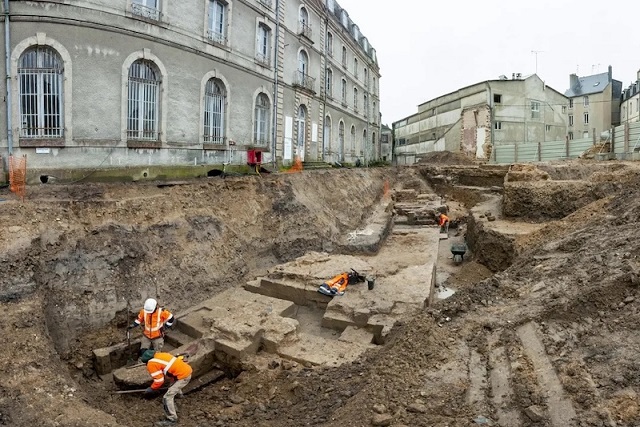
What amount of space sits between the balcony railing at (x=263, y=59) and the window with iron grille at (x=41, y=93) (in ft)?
28.6

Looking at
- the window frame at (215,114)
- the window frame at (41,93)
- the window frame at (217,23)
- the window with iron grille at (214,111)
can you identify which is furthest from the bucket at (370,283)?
the window frame at (217,23)

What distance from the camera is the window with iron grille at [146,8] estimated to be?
42.0 ft

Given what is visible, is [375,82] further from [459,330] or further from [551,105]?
[459,330]

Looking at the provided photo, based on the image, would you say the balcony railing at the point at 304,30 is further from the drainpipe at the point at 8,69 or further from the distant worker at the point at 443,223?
the drainpipe at the point at 8,69

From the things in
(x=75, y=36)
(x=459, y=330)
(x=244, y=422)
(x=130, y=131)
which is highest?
(x=75, y=36)

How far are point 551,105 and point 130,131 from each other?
120 ft

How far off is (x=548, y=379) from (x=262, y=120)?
53.9 feet

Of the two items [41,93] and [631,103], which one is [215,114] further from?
[631,103]

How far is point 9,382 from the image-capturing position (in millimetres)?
6031

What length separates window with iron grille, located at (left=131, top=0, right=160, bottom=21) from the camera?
12.8m

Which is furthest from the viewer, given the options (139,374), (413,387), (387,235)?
(387,235)

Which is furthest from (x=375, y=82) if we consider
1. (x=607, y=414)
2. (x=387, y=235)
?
(x=607, y=414)

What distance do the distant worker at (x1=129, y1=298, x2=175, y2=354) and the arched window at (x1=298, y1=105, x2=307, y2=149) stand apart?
1570 centimetres

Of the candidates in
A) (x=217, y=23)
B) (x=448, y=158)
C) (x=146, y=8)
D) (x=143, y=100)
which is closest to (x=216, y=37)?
(x=217, y=23)
